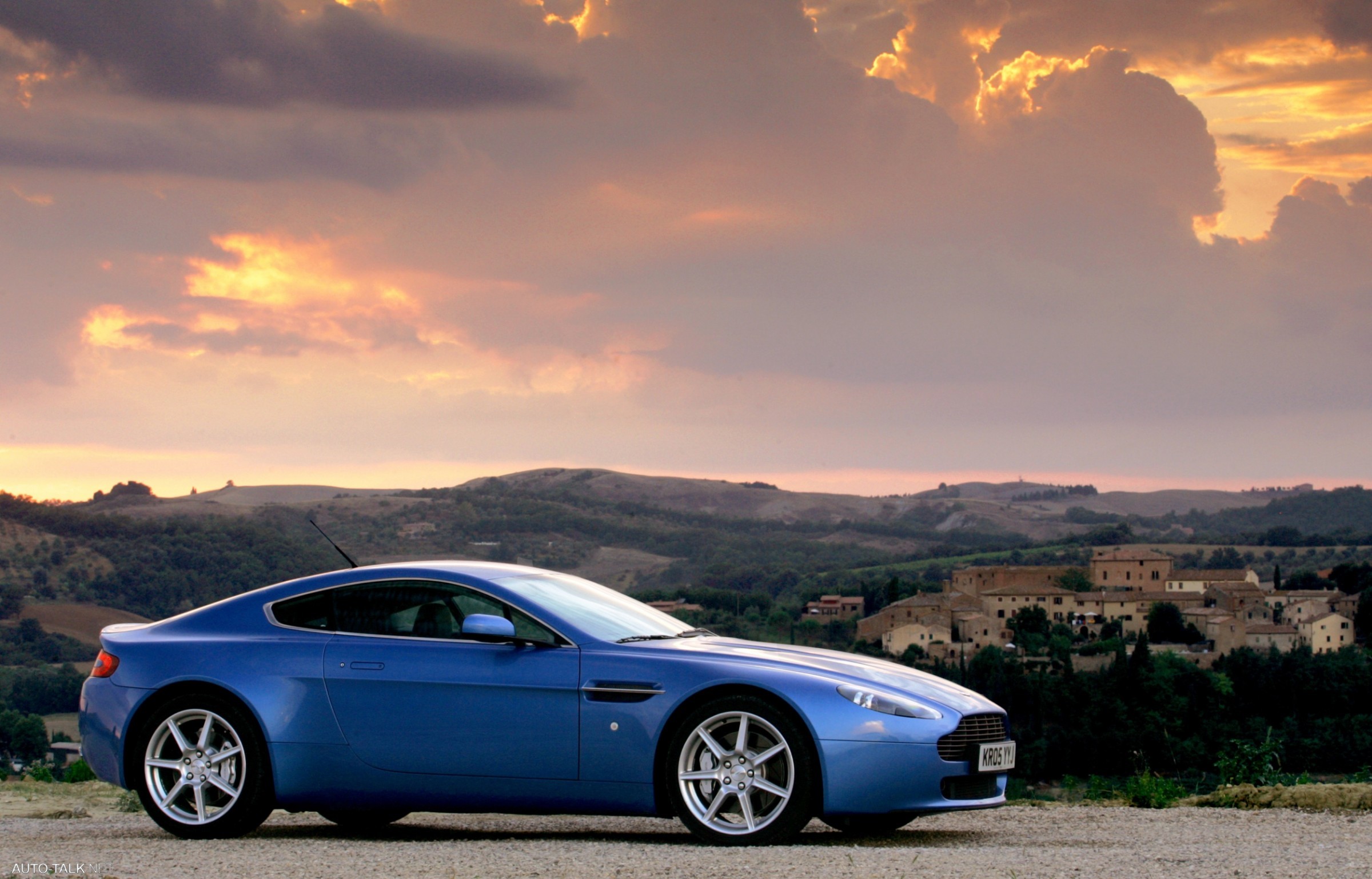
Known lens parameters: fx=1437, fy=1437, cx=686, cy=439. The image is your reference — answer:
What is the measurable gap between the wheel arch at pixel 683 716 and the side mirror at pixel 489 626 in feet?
2.95

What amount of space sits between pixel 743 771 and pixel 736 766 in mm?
39

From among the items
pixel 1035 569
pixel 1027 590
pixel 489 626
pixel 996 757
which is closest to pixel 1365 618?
pixel 1027 590

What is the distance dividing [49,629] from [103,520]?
5011 centimetres

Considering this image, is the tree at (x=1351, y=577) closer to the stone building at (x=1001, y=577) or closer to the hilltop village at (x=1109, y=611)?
the hilltop village at (x=1109, y=611)

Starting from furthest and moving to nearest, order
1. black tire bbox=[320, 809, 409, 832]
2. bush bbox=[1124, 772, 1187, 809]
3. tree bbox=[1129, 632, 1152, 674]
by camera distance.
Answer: tree bbox=[1129, 632, 1152, 674] → bush bbox=[1124, 772, 1187, 809] → black tire bbox=[320, 809, 409, 832]

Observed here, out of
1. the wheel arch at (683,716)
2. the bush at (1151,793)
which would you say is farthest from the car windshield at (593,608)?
the bush at (1151,793)

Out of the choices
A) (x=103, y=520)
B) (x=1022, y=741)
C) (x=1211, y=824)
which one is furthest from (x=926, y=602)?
(x=1211, y=824)

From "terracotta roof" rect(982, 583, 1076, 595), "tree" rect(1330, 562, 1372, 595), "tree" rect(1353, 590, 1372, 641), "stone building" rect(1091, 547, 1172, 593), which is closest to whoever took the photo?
"tree" rect(1353, 590, 1372, 641)

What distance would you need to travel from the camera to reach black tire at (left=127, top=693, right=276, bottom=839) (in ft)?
24.5

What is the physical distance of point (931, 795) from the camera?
6.88 metres

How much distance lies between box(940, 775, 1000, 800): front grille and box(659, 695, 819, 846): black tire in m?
0.68

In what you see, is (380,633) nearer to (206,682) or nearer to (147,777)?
(206,682)

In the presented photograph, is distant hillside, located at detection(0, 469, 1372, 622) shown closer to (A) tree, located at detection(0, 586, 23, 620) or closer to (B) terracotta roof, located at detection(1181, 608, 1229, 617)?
(A) tree, located at detection(0, 586, 23, 620)

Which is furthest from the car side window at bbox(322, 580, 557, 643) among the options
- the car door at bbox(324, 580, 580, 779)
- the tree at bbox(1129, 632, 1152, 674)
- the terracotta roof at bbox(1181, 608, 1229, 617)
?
the terracotta roof at bbox(1181, 608, 1229, 617)
